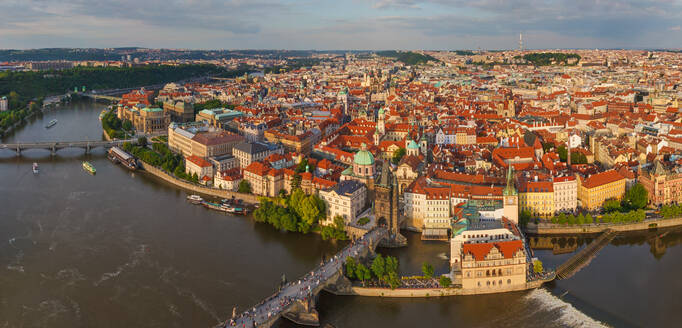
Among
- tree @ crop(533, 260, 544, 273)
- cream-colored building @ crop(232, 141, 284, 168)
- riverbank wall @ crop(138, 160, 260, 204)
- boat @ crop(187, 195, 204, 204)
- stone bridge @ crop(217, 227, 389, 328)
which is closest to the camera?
stone bridge @ crop(217, 227, 389, 328)

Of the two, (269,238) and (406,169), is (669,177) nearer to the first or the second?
(406,169)

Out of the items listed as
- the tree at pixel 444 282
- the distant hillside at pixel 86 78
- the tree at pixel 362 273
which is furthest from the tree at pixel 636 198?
the distant hillside at pixel 86 78

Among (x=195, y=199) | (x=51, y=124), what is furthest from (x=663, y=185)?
(x=51, y=124)

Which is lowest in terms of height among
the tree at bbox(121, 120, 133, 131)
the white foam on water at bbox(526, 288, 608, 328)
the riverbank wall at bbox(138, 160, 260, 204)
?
the white foam on water at bbox(526, 288, 608, 328)

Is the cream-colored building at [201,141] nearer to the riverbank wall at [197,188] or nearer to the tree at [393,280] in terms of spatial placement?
the riverbank wall at [197,188]

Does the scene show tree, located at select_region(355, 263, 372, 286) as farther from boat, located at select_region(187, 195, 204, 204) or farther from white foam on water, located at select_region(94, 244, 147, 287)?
boat, located at select_region(187, 195, 204, 204)

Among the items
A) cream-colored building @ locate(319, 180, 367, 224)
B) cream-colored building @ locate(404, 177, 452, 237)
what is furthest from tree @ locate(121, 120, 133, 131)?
cream-colored building @ locate(404, 177, 452, 237)
